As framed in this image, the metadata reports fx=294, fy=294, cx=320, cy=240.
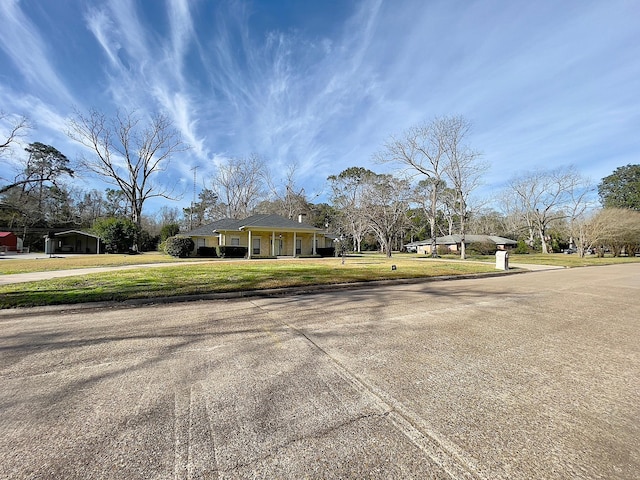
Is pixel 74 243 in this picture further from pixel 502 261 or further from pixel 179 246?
pixel 502 261

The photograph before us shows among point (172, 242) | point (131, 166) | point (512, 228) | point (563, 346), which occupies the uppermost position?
point (131, 166)

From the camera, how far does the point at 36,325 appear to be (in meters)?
4.36

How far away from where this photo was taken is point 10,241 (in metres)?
38.4

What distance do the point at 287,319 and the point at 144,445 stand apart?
9.93ft

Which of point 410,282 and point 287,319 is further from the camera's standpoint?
point 410,282

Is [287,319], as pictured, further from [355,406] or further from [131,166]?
[131,166]

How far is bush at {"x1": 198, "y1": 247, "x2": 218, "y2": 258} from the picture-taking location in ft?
86.8

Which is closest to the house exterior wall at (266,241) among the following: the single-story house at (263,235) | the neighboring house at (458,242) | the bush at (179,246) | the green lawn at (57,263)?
the single-story house at (263,235)

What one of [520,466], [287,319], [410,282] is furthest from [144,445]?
[410,282]

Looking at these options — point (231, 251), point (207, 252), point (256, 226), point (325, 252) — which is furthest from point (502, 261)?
point (207, 252)

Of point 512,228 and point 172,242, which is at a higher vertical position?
point 512,228

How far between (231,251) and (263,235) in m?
3.49

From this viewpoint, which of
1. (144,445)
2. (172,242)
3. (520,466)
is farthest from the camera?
(172,242)

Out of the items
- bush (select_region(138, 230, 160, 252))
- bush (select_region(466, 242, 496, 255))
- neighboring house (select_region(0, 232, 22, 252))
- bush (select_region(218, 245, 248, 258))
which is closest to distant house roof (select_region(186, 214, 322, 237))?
bush (select_region(218, 245, 248, 258))
